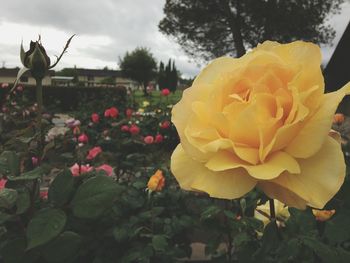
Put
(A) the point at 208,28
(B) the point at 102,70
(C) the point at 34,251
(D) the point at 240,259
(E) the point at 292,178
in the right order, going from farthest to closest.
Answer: (B) the point at 102,70, (A) the point at 208,28, (D) the point at 240,259, (C) the point at 34,251, (E) the point at 292,178

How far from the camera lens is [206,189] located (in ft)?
1.40

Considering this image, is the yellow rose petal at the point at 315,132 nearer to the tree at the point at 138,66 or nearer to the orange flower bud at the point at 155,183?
the orange flower bud at the point at 155,183

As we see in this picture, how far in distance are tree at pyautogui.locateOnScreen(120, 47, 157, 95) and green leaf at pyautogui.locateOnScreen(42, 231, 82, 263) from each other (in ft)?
140

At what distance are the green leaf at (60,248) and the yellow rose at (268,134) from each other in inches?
10.5

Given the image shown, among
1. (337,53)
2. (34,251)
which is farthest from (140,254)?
(337,53)

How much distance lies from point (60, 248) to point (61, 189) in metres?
0.09

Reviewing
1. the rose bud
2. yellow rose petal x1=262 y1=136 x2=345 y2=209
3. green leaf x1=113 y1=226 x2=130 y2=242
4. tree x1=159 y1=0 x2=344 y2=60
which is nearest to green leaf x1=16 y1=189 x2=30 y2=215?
the rose bud

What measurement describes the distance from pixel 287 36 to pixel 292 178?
22193mm

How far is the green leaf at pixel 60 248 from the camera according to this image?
0.64 m

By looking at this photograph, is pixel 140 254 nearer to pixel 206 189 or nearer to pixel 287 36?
pixel 206 189

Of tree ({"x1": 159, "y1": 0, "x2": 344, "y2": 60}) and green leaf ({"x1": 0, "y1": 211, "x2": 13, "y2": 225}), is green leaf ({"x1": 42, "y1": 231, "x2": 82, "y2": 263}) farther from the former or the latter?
tree ({"x1": 159, "y1": 0, "x2": 344, "y2": 60})

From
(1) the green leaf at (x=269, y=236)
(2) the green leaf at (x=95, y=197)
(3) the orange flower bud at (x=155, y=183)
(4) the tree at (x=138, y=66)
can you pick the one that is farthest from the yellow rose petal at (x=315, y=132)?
(4) the tree at (x=138, y=66)

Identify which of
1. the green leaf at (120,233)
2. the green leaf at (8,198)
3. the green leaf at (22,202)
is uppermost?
the green leaf at (8,198)

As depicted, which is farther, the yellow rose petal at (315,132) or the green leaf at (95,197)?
the green leaf at (95,197)
